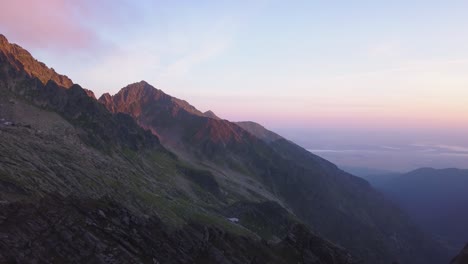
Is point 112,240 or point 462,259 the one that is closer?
point 112,240

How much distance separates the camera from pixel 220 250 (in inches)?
3723

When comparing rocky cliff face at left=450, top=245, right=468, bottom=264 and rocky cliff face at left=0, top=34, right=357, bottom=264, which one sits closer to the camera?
rocky cliff face at left=0, top=34, right=357, bottom=264

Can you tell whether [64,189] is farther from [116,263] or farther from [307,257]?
[307,257]

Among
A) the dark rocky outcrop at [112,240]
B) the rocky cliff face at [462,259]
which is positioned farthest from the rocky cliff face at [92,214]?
the rocky cliff face at [462,259]

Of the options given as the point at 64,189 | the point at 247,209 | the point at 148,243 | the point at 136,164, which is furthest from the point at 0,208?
the point at 247,209

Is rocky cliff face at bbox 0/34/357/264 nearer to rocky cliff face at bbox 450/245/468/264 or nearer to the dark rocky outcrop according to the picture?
the dark rocky outcrop

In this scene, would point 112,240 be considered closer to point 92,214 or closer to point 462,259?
point 92,214

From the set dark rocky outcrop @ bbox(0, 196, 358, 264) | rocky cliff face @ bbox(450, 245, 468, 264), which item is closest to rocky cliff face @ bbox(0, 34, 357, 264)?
dark rocky outcrop @ bbox(0, 196, 358, 264)

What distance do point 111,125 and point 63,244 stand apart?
135 meters

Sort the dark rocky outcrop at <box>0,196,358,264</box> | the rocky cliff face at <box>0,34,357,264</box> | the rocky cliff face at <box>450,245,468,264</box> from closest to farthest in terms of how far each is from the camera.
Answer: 1. the dark rocky outcrop at <box>0,196,358,264</box>
2. the rocky cliff face at <box>0,34,357,264</box>
3. the rocky cliff face at <box>450,245,468,264</box>

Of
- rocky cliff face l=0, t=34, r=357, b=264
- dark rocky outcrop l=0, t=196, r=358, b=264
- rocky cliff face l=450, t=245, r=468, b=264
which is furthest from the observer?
rocky cliff face l=450, t=245, r=468, b=264

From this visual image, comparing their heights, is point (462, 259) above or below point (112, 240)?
above

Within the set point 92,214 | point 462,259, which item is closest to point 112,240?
point 92,214

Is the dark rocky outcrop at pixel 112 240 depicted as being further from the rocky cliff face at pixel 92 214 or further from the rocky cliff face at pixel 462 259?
the rocky cliff face at pixel 462 259
